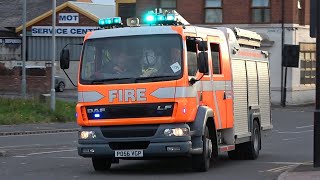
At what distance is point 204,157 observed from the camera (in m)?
15.3

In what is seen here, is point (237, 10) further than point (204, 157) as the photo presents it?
Yes

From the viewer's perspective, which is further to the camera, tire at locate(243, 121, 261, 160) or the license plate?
tire at locate(243, 121, 261, 160)

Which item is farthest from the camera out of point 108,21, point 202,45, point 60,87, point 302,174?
point 60,87

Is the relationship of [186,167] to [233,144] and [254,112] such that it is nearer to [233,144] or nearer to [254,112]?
[233,144]

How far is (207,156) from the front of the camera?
15398 mm

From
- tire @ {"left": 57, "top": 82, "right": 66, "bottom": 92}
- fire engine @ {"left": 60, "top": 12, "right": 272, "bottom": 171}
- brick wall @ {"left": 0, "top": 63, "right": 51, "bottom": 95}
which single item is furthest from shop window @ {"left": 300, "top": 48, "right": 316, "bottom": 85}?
fire engine @ {"left": 60, "top": 12, "right": 272, "bottom": 171}

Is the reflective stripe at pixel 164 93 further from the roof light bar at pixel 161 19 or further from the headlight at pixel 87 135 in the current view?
A: the roof light bar at pixel 161 19

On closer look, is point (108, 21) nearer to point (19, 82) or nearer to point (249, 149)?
point (249, 149)

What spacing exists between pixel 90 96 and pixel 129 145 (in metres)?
1.21

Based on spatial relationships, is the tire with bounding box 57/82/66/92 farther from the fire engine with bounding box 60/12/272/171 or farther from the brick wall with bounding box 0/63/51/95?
the fire engine with bounding box 60/12/272/171

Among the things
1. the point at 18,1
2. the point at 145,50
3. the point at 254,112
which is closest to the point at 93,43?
the point at 145,50

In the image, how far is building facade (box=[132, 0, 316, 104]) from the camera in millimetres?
51438

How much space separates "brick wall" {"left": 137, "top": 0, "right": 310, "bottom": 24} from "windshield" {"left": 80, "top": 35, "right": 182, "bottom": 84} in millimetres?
37138

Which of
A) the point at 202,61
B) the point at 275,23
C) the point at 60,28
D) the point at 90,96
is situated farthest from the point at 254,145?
the point at 60,28
